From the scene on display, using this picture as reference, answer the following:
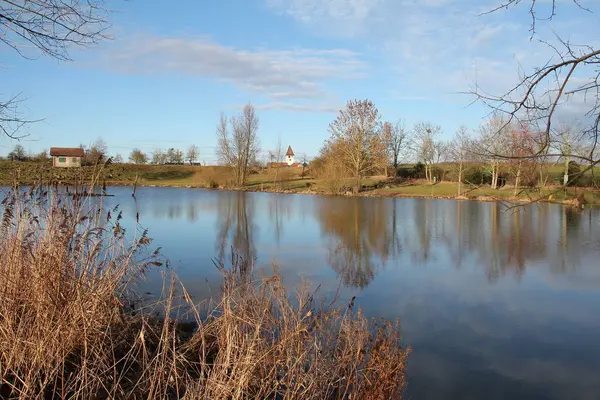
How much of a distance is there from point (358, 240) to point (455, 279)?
4.70 metres

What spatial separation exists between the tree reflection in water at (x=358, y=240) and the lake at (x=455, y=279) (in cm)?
5

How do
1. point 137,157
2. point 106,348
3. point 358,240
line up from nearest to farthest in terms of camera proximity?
point 106,348
point 358,240
point 137,157

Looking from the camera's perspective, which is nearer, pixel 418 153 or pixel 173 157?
pixel 418 153

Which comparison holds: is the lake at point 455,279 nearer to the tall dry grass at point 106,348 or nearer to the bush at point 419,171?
the tall dry grass at point 106,348

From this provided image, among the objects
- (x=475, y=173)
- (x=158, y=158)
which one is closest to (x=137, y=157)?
(x=158, y=158)

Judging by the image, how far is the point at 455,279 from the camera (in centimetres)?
967

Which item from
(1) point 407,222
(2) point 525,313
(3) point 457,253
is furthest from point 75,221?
(1) point 407,222

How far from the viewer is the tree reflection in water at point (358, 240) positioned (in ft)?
32.7

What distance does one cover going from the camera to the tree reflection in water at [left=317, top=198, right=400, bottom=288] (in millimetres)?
9953

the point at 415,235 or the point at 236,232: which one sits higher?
the point at 236,232

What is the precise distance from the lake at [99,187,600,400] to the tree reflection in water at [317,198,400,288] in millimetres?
48

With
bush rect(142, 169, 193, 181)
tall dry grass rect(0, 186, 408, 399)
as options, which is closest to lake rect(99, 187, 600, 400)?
tall dry grass rect(0, 186, 408, 399)

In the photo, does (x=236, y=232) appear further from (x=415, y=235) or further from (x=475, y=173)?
(x=475, y=173)

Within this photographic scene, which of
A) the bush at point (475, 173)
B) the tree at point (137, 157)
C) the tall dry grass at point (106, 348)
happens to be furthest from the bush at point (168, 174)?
the tall dry grass at point (106, 348)
